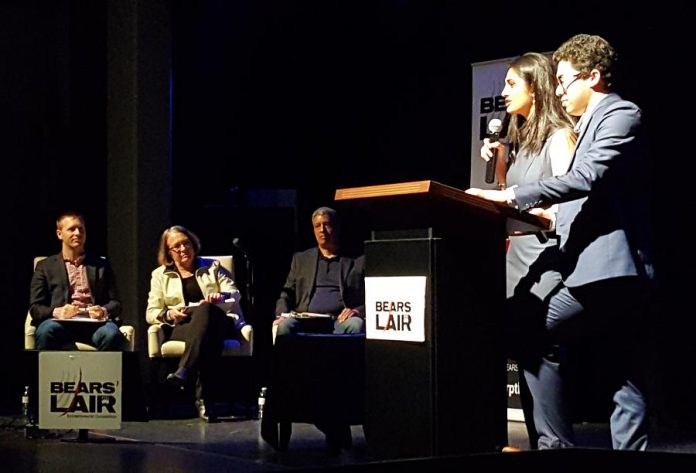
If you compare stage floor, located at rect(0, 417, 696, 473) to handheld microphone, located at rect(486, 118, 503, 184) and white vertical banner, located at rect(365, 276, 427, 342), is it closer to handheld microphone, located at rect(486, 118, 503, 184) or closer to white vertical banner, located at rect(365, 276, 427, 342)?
white vertical banner, located at rect(365, 276, 427, 342)

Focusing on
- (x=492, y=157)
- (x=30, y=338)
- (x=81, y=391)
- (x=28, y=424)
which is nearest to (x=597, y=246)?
(x=492, y=157)

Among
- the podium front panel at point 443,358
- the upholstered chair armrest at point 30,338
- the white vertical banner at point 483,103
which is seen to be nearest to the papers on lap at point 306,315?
the white vertical banner at point 483,103

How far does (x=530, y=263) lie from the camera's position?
3.15 metres

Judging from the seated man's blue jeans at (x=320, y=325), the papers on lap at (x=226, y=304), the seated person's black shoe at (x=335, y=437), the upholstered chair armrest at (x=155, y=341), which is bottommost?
the seated person's black shoe at (x=335, y=437)

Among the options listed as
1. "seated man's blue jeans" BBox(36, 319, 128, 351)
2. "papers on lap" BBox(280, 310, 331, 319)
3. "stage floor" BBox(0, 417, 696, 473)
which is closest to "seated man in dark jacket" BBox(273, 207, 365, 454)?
"papers on lap" BBox(280, 310, 331, 319)

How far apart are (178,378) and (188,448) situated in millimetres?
1212

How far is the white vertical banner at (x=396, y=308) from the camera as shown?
2.77 m

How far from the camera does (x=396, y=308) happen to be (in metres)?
2.85

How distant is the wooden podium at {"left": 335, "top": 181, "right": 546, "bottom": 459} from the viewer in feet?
9.02

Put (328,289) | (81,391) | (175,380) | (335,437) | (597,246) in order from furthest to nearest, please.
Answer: (328,289), (175,380), (81,391), (335,437), (597,246)

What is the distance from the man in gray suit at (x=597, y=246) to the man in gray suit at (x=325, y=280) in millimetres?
3260

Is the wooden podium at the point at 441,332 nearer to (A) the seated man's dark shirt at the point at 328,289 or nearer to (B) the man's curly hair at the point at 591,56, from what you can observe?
(B) the man's curly hair at the point at 591,56

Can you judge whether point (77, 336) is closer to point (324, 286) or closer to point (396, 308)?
point (324, 286)

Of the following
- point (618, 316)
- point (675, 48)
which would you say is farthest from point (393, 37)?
point (618, 316)
